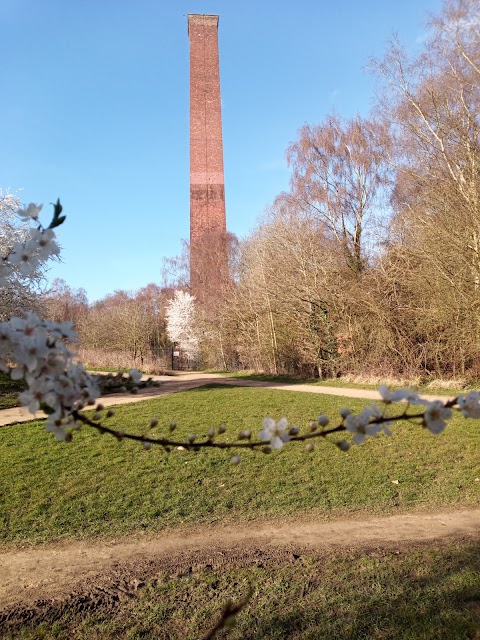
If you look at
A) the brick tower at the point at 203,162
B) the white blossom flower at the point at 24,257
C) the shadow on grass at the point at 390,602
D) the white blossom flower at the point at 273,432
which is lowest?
the shadow on grass at the point at 390,602

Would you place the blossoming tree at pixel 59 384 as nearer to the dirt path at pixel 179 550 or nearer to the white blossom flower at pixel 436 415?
the white blossom flower at pixel 436 415

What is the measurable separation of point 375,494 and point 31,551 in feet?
12.0

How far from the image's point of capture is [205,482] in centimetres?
613

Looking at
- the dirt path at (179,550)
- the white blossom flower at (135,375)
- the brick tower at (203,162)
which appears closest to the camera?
the white blossom flower at (135,375)

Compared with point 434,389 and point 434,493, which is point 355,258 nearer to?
point 434,389

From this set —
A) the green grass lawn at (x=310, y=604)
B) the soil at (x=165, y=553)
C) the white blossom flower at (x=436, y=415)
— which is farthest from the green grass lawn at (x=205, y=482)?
the white blossom flower at (x=436, y=415)

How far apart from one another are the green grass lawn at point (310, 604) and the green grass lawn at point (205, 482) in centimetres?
130

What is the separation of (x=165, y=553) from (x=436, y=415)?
3983 mm

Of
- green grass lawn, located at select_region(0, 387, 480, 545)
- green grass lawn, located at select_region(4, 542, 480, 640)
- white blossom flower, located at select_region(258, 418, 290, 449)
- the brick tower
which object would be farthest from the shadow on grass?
the brick tower

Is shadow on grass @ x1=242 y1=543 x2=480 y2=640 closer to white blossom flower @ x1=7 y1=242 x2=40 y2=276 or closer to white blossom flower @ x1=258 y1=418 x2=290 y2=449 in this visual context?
white blossom flower @ x1=258 y1=418 x2=290 y2=449

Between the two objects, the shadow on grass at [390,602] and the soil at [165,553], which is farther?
the soil at [165,553]

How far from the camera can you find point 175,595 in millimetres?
3561

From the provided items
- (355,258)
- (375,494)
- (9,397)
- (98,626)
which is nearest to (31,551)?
(98,626)

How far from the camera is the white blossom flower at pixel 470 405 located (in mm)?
951
